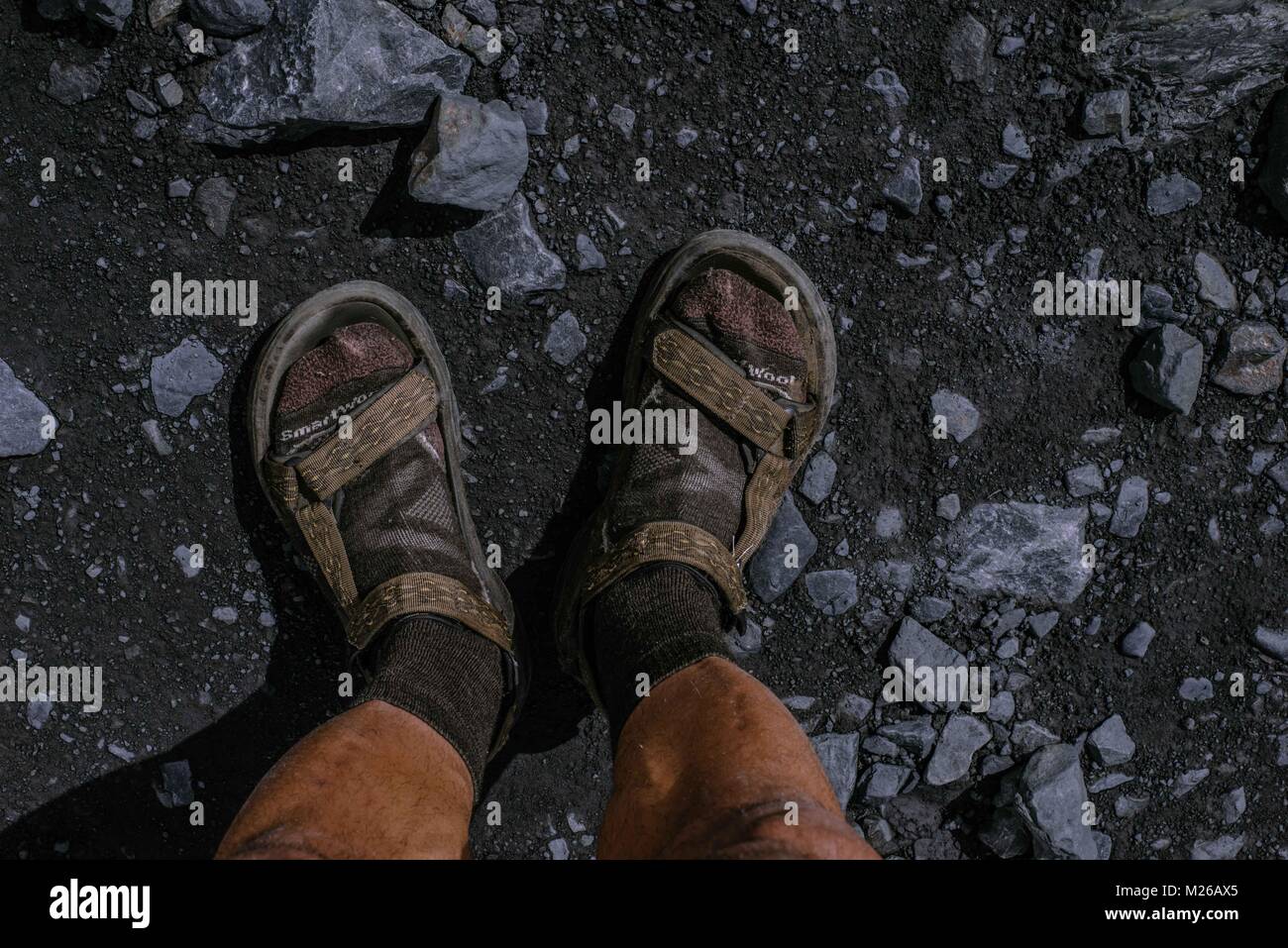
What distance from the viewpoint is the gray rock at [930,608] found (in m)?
2.52

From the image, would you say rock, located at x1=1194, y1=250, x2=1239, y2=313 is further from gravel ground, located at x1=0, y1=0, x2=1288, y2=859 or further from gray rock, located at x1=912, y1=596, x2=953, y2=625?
gray rock, located at x1=912, y1=596, x2=953, y2=625

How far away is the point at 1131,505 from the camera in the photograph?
2.51 metres

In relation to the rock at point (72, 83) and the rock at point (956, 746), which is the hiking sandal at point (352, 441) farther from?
the rock at point (956, 746)

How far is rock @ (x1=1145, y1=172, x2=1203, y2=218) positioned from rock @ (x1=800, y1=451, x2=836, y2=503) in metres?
1.09

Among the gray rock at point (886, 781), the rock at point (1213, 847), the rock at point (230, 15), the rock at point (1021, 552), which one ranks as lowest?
the rock at point (1213, 847)

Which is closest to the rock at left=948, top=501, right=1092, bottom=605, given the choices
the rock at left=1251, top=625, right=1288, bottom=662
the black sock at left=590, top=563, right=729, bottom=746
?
the rock at left=1251, top=625, right=1288, bottom=662

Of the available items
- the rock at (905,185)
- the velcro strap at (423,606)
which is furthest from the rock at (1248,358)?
the velcro strap at (423,606)

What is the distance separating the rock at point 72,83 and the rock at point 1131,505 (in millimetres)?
2912

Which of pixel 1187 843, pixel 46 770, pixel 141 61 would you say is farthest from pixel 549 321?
pixel 1187 843

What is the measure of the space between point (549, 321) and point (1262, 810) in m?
2.45

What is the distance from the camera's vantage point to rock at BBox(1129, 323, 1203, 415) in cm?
242

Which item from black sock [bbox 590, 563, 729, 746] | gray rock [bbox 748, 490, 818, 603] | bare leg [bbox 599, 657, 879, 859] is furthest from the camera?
gray rock [bbox 748, 490, 818, 603]

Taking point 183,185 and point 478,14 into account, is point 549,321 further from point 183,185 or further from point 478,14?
point 183,185

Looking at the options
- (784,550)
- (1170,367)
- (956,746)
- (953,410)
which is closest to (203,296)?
(784,550)
